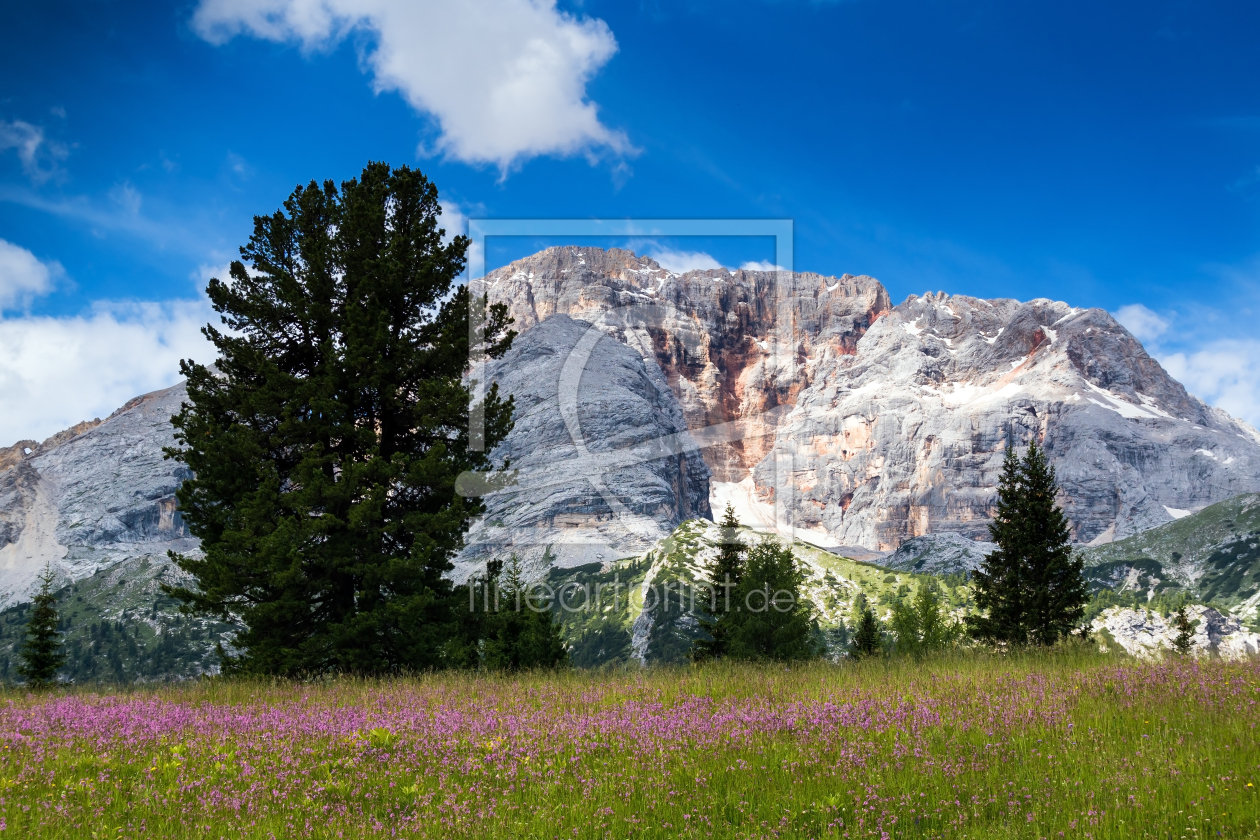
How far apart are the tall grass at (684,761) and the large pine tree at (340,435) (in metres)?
7.24

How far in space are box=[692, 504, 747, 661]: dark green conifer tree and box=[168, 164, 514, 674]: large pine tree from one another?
29911 mm

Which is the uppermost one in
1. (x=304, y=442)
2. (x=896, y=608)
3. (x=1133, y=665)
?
(x=304, y=442)

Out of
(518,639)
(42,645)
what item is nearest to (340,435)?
(518,639)

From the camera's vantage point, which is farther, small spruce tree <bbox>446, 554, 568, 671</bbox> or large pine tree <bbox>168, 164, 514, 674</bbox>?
small spruce tree <bbox>446, 554, 568, 671</bbox>

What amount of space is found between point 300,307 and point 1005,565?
38.4m

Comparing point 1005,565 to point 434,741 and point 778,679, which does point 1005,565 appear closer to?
point 778,679

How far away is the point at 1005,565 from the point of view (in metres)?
42.2

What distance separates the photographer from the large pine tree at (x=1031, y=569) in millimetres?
39812

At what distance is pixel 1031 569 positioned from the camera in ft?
134

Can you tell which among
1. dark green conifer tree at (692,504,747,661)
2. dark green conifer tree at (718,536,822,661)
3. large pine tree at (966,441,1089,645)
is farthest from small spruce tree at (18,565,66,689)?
large pine tree at (966,441,1089,645)

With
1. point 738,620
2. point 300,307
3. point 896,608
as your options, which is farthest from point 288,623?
point 896,608

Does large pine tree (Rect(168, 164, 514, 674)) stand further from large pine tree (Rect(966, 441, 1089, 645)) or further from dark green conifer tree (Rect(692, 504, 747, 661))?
large pine tree (Rect(966, 441, 1089, 645))

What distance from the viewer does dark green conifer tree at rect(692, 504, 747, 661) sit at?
48000 mm

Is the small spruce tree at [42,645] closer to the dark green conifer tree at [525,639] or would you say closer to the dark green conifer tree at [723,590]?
the dark green conifer tree at [525,639]
